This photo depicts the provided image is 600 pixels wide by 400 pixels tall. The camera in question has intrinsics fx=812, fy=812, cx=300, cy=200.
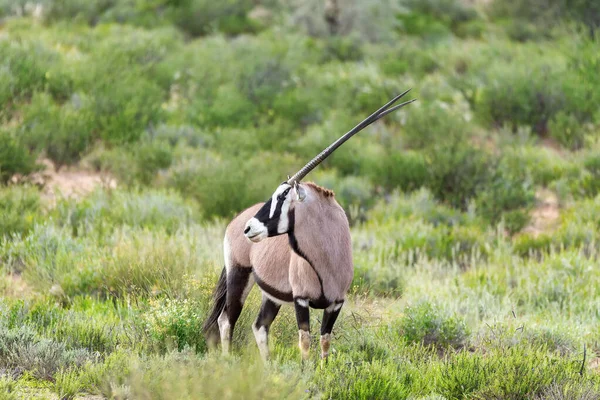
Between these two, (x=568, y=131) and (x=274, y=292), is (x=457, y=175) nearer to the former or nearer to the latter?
(x=568, y=131)

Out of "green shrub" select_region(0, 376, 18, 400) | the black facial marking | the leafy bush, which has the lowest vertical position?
the leafy bush


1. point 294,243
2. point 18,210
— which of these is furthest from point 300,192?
point 18,210

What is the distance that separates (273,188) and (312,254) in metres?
6.78

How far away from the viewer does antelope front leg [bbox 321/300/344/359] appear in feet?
→ 16.6

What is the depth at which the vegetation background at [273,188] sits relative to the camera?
18.4 ft

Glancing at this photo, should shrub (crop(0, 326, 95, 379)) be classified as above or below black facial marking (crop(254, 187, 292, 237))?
→ below

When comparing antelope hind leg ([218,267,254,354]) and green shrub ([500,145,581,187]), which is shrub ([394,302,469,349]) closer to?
antelope hind leg ([218,267,254,354])

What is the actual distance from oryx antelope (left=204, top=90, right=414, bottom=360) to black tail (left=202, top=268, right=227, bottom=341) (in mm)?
240

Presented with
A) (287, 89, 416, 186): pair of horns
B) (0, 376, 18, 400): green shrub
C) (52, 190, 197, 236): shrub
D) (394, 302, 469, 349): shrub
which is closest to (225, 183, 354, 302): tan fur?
(287, 89, 416, 186): pair of horns

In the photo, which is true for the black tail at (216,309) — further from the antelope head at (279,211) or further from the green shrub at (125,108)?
the green shrub at (125,108)

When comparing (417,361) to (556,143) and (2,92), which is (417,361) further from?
(556,143)

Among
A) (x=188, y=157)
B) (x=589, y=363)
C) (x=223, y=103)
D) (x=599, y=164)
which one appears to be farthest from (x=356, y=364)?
(x=223, y=103)

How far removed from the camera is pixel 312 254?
498 centimetres

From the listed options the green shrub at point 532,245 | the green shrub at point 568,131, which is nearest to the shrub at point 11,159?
the green shrub at point 532,245
